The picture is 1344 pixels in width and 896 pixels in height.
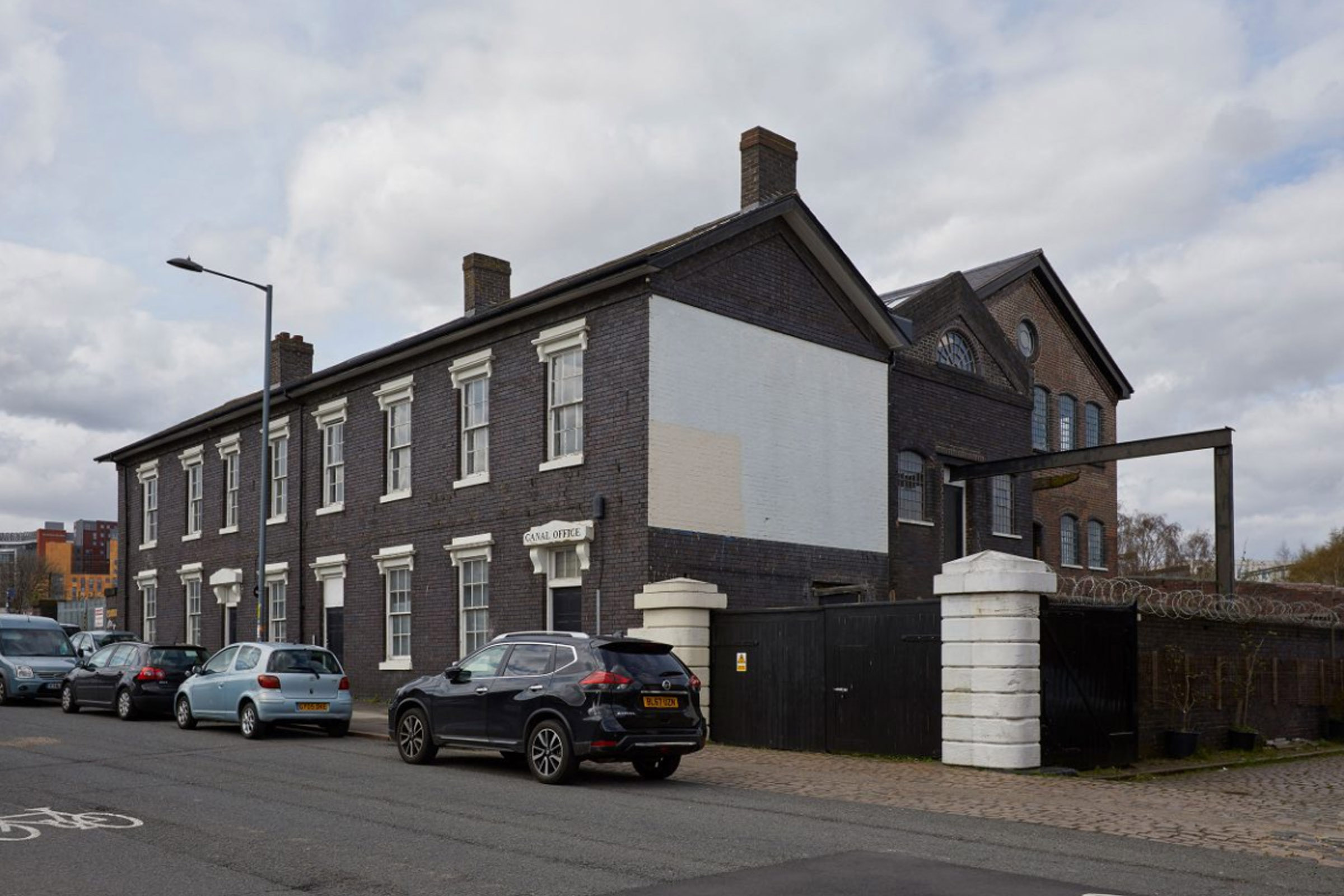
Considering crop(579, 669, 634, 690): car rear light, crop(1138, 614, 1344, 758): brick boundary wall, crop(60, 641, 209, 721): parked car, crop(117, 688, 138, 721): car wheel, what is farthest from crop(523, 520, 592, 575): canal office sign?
crop(1138, 614, 1344, 758): brick boundary wall

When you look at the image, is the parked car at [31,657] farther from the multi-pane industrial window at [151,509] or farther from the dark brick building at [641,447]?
the multi-pane industrial window at [151,509]

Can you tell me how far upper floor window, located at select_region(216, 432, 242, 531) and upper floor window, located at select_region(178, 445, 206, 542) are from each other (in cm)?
164

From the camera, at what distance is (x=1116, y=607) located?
58.3 feet

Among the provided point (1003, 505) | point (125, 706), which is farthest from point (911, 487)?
point (125, 706)

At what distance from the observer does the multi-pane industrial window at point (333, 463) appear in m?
30.9

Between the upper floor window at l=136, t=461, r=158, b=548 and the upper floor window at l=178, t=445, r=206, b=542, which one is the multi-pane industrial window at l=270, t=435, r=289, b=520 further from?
the upper floor window at l=136, t=461, r=158, b=548

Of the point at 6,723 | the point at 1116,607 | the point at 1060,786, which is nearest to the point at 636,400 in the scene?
the point at 1116,607

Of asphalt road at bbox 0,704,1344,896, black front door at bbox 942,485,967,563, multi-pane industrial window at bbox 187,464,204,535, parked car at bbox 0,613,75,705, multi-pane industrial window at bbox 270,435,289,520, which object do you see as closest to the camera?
asphalt road at bbox 0,704,1344,896

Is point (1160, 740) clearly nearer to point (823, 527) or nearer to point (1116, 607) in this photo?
point (1116, 607)

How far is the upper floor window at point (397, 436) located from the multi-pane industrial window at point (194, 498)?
10.6 m

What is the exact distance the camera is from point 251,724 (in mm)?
19891

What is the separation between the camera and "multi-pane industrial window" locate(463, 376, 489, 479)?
1026 inches

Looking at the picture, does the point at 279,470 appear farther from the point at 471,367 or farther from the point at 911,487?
the point at 911,487

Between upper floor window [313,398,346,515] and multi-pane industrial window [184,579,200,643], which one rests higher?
upper floor window [313,398,346,515]
